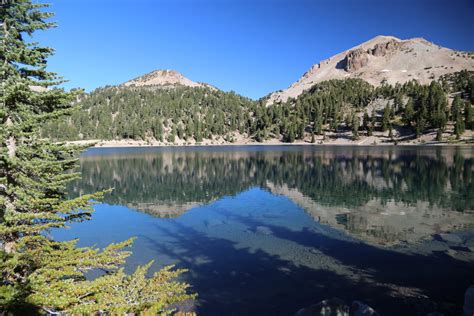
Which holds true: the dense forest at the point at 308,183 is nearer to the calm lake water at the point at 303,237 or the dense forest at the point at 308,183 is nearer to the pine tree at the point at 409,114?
the calm lake water at the point at 303,237

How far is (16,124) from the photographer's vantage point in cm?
946

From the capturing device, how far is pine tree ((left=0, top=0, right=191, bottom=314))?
29.1 feet

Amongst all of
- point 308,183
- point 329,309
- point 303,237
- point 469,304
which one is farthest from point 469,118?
point 329,309

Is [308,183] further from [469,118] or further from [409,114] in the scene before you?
[409,114]

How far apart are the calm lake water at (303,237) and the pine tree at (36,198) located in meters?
8.03

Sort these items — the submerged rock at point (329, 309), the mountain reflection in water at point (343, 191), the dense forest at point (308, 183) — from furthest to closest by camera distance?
the dense forest at point (308, 183), the mountain reflection in water at point (343, 191), the submerged rock at point (329, 309)

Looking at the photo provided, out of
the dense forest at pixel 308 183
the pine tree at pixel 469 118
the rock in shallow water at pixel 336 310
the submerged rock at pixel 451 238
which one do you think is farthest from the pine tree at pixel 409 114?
the rock in shallow water at pixel 336 310

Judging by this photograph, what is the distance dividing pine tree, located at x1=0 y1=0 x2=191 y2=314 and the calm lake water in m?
8.03

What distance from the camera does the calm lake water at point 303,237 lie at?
17.3 metres

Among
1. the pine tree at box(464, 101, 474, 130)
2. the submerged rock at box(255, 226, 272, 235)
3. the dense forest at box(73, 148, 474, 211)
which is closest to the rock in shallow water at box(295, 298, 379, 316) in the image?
the submerged rock at box(255, 226, 272, 235)

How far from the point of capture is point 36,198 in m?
10.1

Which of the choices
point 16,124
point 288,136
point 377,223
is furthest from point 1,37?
point 288,136

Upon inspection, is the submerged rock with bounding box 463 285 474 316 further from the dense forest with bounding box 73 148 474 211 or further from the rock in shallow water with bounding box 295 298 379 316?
the dense forest with bounding box 73 148 474 211

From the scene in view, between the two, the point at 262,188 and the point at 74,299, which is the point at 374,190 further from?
the point at 74,299
